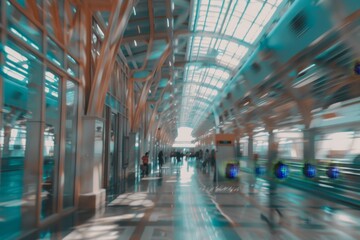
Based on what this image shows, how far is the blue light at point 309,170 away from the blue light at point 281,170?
2.28 m

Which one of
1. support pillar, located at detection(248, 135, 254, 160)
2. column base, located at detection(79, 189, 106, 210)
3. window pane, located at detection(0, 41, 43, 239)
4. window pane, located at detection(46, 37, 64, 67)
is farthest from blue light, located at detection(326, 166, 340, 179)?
window pane, located at detection(0, 41, 43, 239)

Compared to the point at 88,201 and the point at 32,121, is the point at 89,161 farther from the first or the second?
the point at 32,121

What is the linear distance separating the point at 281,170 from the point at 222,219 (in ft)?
28.6

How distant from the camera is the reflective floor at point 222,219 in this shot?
6587mm

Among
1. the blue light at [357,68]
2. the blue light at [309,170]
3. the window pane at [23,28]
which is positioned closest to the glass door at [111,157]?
the window pane at [23,28]

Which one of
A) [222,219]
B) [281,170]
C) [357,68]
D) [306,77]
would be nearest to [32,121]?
[222,219]

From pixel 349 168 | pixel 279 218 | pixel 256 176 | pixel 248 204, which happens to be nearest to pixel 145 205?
pixel 248 204

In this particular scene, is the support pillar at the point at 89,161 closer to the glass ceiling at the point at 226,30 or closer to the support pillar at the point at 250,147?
the support pillar at the point at 250,147

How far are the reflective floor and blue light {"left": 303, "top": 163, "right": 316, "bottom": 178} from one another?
121 cm

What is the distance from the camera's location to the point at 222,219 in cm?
798

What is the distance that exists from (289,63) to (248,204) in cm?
553

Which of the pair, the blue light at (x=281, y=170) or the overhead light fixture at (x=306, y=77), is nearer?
the overhead light fixture at (x=306, y=77)

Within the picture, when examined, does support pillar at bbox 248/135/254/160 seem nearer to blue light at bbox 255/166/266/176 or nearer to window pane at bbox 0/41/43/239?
blue light at bbox 255/166/266/176

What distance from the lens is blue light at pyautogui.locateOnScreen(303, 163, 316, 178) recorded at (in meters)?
12.7
